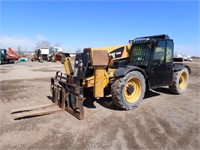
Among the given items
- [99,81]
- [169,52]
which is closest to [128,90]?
[99,81]

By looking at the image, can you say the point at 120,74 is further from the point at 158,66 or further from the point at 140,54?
the point at 158,66

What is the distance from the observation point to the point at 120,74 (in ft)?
17.1

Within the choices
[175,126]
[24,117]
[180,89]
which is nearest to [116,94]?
[175,126]

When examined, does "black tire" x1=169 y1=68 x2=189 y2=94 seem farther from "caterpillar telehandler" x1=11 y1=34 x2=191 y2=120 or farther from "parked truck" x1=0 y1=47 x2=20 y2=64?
"parked truck" x1=0 y1=47 x2=20 y2=64

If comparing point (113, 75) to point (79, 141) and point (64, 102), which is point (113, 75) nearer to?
point (64, 102)

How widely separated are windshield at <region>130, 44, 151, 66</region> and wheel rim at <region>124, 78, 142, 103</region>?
0.84 m

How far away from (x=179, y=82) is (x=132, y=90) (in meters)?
3.04

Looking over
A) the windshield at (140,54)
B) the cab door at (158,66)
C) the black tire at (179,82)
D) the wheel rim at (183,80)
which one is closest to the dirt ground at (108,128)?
the cab door at (158,66)

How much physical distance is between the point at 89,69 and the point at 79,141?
2456mm

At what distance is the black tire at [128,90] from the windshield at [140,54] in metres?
0.80

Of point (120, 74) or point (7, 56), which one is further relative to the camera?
point (7, 56)

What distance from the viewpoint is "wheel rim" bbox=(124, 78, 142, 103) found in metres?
5.54

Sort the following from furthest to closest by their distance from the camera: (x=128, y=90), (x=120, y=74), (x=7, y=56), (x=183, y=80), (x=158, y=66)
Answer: (x=7, y=56) → (x=183, y=80) → (x=158, y=66) → (x=128, y=90) → (x=120, y=74)

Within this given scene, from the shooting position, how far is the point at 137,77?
559cm
